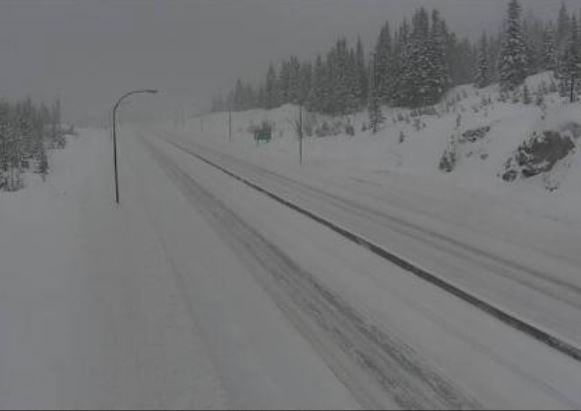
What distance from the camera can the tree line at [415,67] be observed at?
191 feet

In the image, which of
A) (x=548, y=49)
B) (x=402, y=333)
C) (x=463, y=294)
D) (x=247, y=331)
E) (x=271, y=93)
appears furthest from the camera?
(x=271, y=93)

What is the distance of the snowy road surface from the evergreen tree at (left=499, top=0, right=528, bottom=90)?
48689 mm

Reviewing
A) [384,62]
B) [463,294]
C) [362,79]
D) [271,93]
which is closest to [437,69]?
[384,62]

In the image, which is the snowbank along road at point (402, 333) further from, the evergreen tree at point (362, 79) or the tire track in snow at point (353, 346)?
the evergreen tree at point (362, 79)

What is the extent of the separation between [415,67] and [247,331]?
61.2 meters

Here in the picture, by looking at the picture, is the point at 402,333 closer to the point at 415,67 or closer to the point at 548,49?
the point at 415,67

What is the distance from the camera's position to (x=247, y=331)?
8.83 m

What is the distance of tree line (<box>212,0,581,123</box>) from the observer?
5825 centimetres

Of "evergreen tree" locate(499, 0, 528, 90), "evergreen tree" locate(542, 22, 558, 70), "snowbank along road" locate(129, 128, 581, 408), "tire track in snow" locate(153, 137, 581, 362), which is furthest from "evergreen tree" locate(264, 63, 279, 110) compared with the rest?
"snowbank along road" locate(129, 128, 581, 408)

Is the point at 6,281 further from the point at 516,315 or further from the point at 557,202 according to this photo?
the point at 557,202

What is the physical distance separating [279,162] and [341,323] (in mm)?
27783

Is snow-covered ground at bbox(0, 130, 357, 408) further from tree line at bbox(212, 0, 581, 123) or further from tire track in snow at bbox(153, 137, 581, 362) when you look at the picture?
tree line at bbox(212, 0, 581, 123)

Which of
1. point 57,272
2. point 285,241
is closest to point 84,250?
point 57,272

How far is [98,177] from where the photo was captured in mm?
30766
